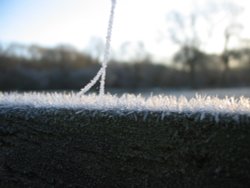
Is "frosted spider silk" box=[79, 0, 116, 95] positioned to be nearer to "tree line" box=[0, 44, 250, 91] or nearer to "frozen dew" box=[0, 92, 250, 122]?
"frozen dew" box=[0, 92, 250, 122]

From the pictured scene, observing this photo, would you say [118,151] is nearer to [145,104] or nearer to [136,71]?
[145,104]

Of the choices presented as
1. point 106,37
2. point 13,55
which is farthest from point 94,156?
point 13,55

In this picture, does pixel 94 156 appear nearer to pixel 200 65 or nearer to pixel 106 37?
pixel 106 37

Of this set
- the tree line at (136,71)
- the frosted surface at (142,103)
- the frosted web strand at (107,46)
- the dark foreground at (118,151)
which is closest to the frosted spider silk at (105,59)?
the frosted web strand at (107,46)

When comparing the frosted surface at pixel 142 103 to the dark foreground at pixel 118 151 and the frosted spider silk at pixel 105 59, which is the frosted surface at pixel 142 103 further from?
the frosted spider silk at pixel 105 59

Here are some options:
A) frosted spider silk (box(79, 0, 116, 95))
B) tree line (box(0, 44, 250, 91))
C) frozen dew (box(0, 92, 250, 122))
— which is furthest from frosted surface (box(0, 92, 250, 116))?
tree line (box(0, 44, 250, 91))

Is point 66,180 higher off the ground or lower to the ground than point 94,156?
lower

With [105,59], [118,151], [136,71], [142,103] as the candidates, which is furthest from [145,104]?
[136,71]

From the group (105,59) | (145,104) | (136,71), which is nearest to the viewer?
(145,104)
